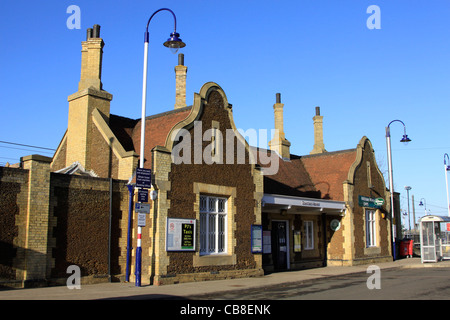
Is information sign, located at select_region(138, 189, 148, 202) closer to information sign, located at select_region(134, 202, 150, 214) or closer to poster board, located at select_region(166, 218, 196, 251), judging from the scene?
information sign, located at select_region(134, 202, 150, 214)

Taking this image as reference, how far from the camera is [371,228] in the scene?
92.6 feet

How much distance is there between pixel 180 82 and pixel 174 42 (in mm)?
9242

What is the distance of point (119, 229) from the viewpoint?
1641 centimetres

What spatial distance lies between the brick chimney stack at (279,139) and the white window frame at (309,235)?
196 inches

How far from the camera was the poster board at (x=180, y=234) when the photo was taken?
15852mm

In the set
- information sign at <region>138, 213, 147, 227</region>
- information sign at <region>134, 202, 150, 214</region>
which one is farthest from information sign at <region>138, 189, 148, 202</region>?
information sign at <region>138, 213, 147, 227</region>

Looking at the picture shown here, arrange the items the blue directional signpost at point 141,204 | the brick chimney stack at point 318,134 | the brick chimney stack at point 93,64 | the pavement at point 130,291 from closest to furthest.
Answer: the pavement at point 130,291, the blue directional signpost at point 141,204, the brick chimney stack at point 93,64, the brick chimney stack at point 318,134

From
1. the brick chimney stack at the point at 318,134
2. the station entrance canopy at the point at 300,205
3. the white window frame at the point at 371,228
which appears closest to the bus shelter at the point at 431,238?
the white window frame at the point at 371,228

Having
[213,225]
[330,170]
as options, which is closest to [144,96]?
[213,225]

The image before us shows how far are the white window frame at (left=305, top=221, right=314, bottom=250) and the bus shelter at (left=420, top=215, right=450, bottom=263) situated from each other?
245 inches

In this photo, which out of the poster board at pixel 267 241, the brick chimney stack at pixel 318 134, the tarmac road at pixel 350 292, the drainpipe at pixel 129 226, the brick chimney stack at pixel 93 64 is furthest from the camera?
the brick chimney stack at pixel 318 134

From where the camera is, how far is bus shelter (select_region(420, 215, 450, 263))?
25.7 metres

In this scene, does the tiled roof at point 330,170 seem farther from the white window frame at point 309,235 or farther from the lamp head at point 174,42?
the lamp head at point 174,42
